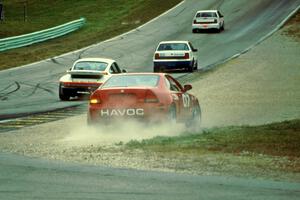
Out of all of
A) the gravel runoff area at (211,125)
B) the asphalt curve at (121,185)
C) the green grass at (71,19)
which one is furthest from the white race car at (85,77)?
the asphalt curve at (121,185)

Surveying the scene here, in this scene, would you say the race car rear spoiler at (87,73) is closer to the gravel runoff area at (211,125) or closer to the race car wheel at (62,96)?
the race car wheel at (62,96)

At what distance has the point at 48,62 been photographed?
47.4 metres

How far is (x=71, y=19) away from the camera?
225ft

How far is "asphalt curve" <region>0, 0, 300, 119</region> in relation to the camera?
3259 cm

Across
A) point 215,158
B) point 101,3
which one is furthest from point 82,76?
point 101,3

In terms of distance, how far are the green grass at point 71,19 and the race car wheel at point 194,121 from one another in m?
25.0

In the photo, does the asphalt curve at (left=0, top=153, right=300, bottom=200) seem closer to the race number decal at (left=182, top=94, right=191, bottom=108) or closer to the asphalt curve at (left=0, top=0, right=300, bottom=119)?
the race number decal at (left=182, top=94, right=191, bottom=108)

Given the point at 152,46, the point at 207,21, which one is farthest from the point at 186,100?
the point at 207,21

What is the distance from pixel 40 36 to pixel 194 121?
121 ft

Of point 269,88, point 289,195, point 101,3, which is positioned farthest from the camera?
point 101,3

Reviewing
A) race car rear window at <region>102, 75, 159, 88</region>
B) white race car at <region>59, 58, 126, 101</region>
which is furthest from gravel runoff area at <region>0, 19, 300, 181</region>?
white race car at <region>59, 58, 126, 101</region>

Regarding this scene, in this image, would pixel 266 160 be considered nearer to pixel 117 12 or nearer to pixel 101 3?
pixel 117 12

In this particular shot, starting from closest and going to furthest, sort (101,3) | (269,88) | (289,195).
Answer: (289,195) → (269,88) → (101,3)

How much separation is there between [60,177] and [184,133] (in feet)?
22.4
